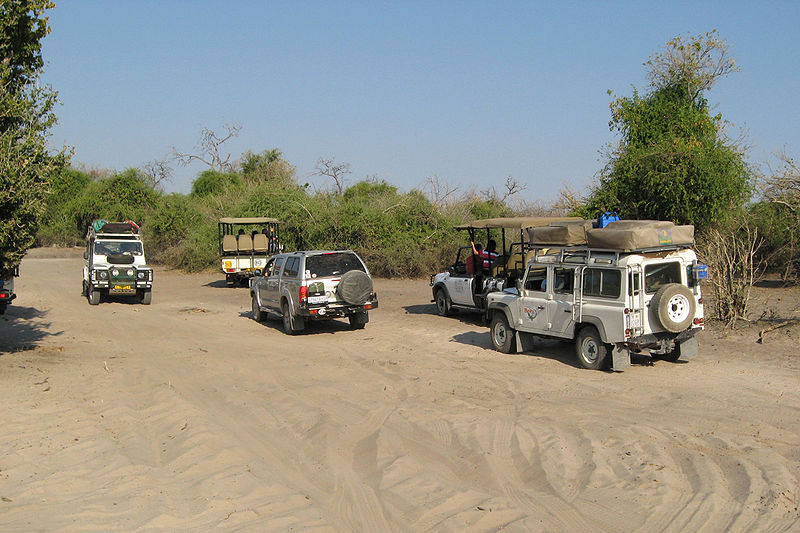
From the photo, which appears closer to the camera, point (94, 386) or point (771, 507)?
point (771, 507)

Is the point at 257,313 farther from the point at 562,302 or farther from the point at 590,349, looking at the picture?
the point at 590,349

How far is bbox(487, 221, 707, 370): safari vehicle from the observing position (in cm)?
1070

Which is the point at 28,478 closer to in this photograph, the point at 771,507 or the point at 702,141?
the point at 771,507

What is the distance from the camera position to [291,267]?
53.4 ft

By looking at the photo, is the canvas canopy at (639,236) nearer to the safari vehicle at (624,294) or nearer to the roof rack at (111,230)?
the safari vehicle at (624,294)

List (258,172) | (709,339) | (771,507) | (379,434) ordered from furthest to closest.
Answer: (258,172) < (709,339) < (379,434) < (771,507)

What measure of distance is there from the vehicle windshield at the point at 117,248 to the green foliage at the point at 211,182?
108ft

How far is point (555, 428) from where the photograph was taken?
8180 mm

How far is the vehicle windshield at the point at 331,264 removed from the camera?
15672mm

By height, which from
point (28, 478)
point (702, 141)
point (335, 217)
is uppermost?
point (702, 141)

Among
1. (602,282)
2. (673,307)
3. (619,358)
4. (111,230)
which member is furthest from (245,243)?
(673,307)

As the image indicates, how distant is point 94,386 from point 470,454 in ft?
20.6

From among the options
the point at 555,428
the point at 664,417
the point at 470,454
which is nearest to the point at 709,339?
the point at 664,417

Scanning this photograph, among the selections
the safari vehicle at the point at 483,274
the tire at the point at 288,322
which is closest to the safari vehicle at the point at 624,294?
the safari vehicle at the point at 483,274
